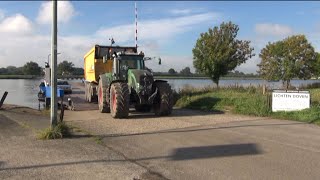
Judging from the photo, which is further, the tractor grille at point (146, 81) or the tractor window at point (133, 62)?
the tractor window at point (133, 62)

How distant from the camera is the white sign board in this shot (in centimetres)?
1761

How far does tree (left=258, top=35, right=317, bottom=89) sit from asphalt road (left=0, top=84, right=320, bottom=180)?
88.6 feet

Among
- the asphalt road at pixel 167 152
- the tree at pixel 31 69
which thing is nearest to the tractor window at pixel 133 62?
the asphalt road at pixel 167 152

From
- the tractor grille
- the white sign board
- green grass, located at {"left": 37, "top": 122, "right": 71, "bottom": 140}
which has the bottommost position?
green grass, located at {"left": 37, "top": 122, "right": 71, "bottom": 140}

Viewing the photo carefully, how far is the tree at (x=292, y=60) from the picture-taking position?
136ft

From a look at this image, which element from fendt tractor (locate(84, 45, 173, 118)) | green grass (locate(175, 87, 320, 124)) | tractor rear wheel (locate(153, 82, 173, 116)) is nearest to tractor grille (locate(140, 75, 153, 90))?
fendt tractor (locate(84, 45, 173, 118))

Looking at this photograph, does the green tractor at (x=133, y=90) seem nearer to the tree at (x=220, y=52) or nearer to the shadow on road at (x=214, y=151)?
the shadow on road at (x=214, y=151)

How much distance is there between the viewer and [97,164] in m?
8.56

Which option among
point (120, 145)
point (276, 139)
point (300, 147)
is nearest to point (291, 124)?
point (276, 139)

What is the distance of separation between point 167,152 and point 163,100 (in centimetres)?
812

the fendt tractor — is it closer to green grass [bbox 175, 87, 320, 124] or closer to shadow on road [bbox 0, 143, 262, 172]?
green grass [bbox 175, 87, 320, 124]

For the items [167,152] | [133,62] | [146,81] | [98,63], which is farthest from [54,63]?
[98,63]

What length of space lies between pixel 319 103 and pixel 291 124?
3.75 m

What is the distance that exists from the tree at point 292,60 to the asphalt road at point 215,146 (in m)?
25.9
